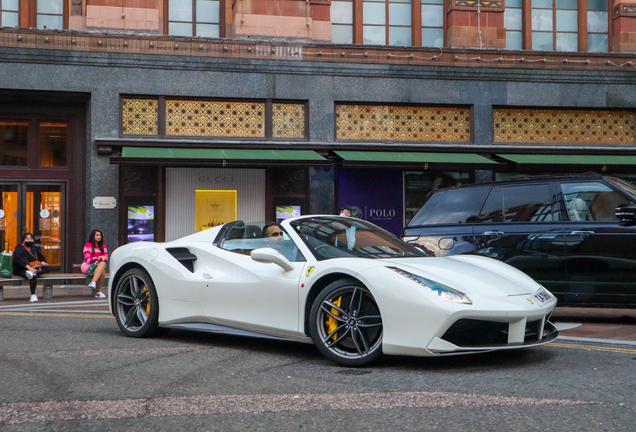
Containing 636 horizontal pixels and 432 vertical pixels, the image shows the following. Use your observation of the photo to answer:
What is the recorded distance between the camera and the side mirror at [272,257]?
5.81m

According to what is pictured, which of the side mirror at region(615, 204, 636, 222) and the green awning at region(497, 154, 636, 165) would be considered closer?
the side mirror at region(615, 204, 636, 222)

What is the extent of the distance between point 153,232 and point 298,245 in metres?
10.9

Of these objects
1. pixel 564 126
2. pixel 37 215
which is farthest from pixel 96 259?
pixel 564 126

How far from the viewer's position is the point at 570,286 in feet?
25.2

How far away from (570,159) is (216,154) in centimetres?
829

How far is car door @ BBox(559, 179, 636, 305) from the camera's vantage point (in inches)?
296

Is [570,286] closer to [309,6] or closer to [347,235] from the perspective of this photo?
[347,235]

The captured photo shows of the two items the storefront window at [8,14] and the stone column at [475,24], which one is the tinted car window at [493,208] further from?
the storefront window at [8,14]

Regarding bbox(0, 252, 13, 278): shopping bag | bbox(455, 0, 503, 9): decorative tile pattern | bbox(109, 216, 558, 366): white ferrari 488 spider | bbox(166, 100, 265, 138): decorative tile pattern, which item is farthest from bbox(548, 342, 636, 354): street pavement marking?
bbox(455, 0, 503, 9): decorative tile pattern

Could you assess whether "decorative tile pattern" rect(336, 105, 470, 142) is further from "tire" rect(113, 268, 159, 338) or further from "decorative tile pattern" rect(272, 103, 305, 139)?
"tire" rect(113, 268, 159, 338)

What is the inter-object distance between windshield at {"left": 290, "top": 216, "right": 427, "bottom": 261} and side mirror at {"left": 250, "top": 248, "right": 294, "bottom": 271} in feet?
0.78

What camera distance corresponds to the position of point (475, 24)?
17.4 metres

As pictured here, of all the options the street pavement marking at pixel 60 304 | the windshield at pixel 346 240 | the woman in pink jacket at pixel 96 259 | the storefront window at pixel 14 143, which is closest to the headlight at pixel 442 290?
the windshield at pixel 346 240

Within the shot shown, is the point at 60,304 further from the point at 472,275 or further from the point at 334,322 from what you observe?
the point at 472,275
